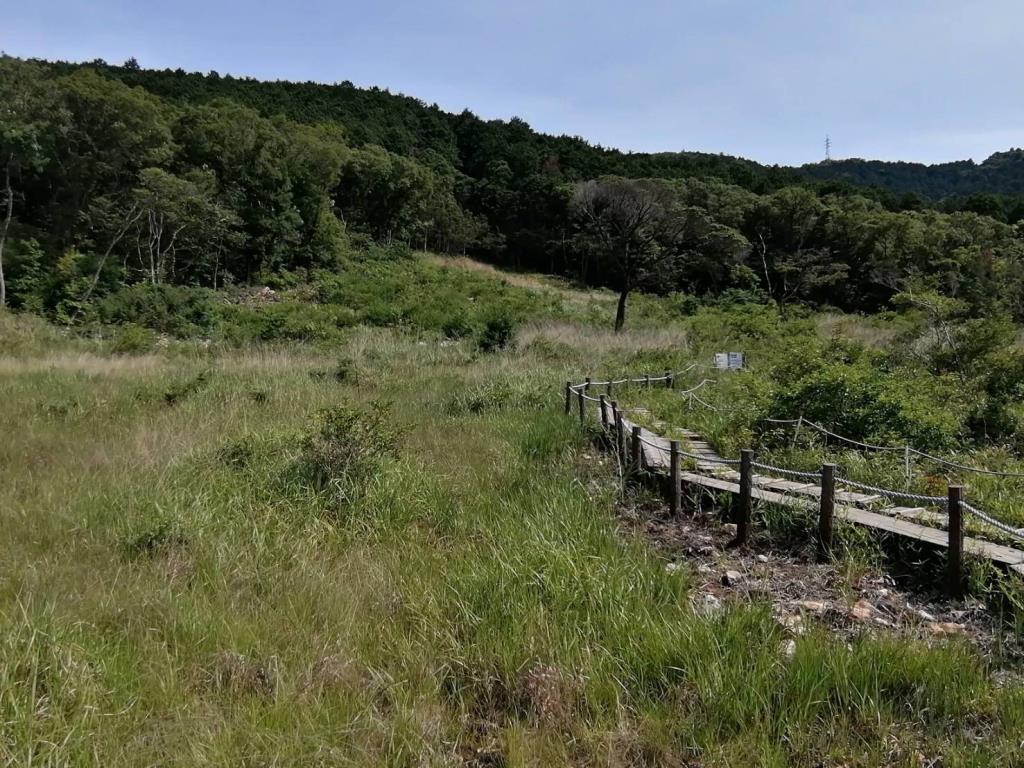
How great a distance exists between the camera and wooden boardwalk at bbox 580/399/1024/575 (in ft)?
12.0

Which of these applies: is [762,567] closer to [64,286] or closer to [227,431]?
[227,431]

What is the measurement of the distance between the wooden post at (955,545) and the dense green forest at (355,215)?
8271 millimetres

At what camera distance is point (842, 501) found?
4527 mm

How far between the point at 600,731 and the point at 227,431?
6001mm

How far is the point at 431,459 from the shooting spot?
20.7ft

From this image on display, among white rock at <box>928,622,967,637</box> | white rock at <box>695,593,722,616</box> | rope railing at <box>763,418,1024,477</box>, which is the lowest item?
white rock at <box>928,622,967,637</box>

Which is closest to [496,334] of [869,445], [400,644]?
[869,445]

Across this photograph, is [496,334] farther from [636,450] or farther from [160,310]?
[636,450]

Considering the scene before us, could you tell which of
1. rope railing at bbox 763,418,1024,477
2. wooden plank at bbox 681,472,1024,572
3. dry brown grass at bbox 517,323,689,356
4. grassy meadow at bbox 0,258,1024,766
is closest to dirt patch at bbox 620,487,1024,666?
grassy meadow at bbox 0,258,1024,766

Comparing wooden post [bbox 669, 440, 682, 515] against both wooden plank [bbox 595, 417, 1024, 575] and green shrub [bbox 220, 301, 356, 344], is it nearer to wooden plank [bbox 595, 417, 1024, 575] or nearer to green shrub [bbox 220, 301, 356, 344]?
wooden plank [bbox 595, 417, 1024, 575]

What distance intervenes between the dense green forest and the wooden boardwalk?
708 centimetres

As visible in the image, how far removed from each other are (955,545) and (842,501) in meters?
1.13

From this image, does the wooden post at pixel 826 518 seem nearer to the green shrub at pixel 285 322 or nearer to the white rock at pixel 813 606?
the white rock at pixel 813 606

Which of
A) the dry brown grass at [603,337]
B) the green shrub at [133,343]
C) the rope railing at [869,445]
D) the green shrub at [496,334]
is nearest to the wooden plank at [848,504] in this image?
the rope railing at [869,445]
